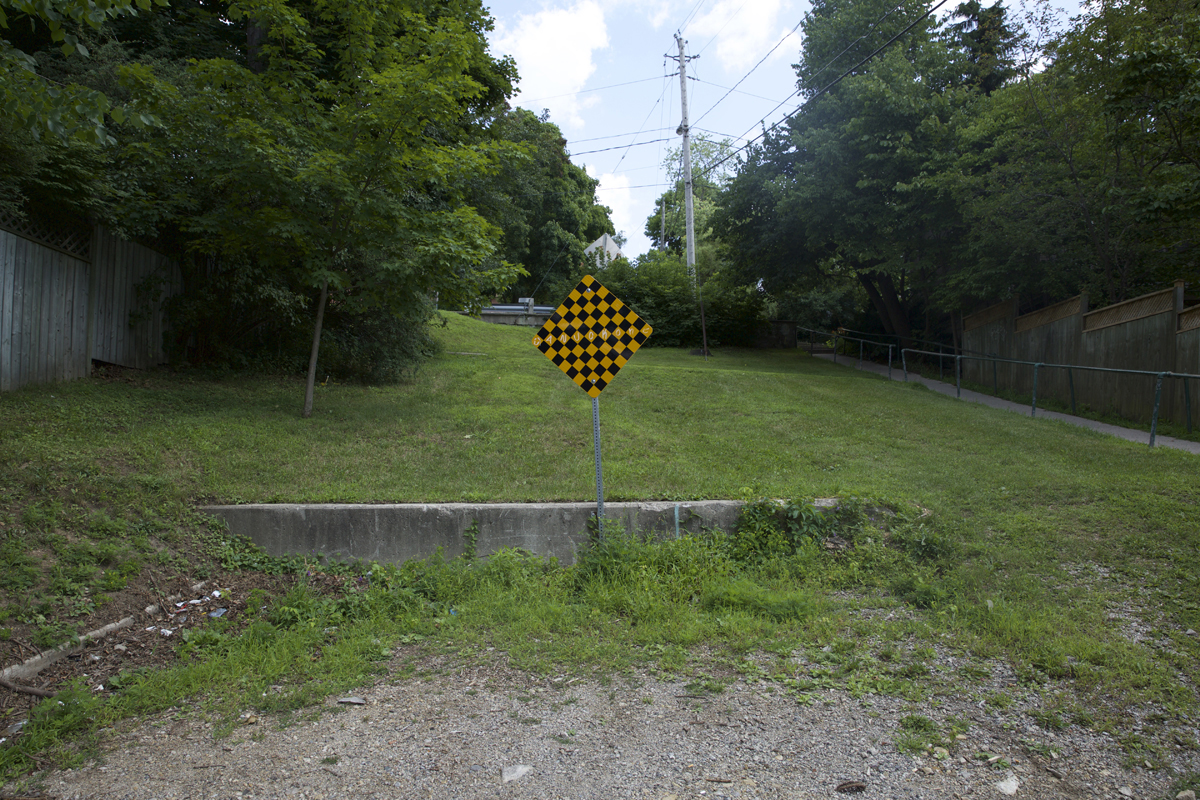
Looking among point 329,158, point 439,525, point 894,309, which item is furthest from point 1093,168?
point 439,525

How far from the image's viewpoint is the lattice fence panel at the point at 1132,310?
38.2 ft

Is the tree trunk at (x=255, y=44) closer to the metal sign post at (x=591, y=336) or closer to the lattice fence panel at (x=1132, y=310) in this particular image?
the metal sign post at (x=591, y=336)

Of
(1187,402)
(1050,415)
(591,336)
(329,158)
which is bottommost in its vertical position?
(1050,415)

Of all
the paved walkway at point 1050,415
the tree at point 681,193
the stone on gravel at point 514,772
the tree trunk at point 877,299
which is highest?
the tree at point 681,193

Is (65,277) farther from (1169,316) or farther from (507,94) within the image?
(1169,316)

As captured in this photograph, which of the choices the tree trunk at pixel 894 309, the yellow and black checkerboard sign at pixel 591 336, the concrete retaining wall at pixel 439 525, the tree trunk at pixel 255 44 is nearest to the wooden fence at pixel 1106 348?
the tree trunk at pixel 894 309

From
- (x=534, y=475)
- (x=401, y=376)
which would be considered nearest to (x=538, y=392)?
(x=401, y=376)

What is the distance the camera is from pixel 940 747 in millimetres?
3357

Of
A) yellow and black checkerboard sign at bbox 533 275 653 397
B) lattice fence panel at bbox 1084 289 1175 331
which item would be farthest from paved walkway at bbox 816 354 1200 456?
yellow and black checkerboard sign at bbox 533 275 653 397

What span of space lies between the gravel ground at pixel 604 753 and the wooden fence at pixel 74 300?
675 centimetres

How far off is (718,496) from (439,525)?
2.74 metres

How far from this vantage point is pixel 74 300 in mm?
9023

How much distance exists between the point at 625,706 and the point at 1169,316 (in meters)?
12.4

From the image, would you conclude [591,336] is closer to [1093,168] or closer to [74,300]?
[74,300]
